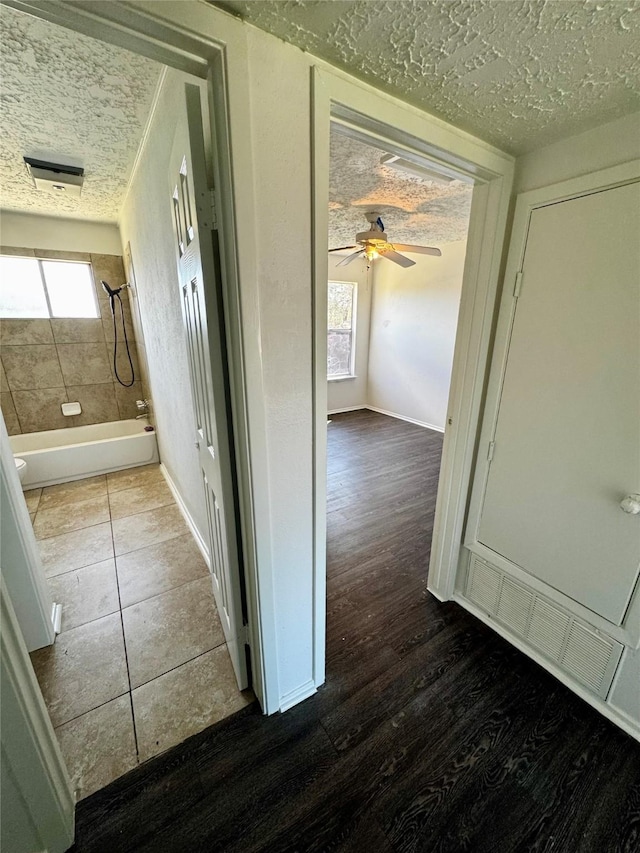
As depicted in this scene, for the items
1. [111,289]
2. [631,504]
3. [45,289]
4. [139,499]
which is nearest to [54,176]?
[111,289]

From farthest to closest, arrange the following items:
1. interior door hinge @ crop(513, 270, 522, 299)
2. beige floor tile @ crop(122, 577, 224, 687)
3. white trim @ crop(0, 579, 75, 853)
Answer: beige floor tile @ crop(122, 577, 224, 687), interior door hinge @ crop(513, 270, 522, 299), white trim @ crop(0, 579, 75, 853)

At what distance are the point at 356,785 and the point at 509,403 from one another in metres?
1.56

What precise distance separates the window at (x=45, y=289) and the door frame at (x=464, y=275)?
11.8 feet

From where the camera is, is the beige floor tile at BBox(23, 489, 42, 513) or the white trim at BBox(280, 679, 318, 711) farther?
the beige floor tile at BBox(23, 489, 42, 513)

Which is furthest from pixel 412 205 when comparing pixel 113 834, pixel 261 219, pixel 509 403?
pixel 113 834

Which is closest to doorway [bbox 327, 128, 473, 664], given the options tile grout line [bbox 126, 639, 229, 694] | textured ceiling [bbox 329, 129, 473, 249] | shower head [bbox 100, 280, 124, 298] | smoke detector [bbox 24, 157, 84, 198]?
textured ceiling [bbox 329, 129, 473, 249]

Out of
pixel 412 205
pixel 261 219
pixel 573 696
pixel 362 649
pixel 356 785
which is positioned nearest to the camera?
pixel 261 219

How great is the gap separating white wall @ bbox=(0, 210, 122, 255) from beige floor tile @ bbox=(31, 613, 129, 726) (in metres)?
3.52

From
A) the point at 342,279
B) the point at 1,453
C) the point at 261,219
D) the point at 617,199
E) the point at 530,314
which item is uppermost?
the point at 342,279

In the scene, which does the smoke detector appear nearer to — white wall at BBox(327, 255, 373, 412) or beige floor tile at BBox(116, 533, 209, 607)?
beige floor tile at BBox(116, 533, 209, 607)

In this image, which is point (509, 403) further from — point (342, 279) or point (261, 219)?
point (342, 279)

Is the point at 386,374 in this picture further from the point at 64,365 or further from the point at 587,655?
the point at 587,655

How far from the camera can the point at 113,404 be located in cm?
379

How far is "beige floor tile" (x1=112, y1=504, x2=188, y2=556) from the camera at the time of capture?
2.31 meters
